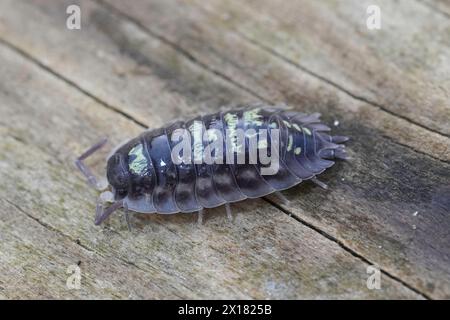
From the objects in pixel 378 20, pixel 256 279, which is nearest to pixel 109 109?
pixel 256 279

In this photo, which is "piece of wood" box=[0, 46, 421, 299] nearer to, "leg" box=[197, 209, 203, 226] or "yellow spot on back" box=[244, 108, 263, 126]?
"leg" box=[197, 209, 203, 226]

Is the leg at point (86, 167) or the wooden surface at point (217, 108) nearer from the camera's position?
the wooden surface at point (217, 108)

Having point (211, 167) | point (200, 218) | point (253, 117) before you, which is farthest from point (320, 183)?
point (200, 218)

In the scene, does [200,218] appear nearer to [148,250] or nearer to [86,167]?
[148,250]

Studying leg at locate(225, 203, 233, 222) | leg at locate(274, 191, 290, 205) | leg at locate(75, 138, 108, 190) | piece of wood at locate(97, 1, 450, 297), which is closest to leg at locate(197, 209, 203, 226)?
leg at locate(225, 203, 233, 222)

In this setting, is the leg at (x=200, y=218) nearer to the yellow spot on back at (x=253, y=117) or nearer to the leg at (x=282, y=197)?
the leg at (x=282, y=197)

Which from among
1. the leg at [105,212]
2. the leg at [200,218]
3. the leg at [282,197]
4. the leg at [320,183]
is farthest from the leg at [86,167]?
the leg at [320,183]
